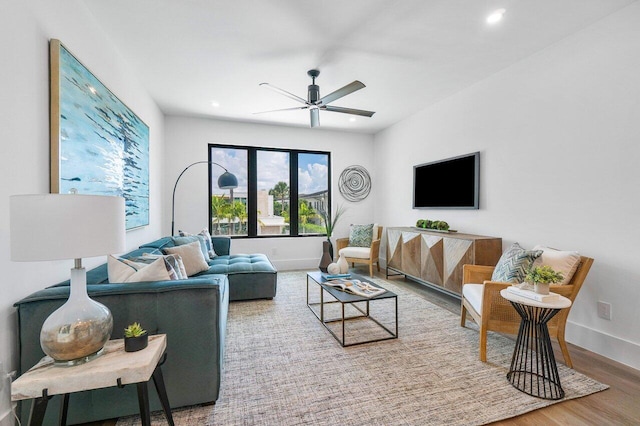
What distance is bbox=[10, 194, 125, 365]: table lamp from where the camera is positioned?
3.73ft

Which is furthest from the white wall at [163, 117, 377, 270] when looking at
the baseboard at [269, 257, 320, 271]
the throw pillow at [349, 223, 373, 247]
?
the throw pillow at [349, 223, 373, 247]

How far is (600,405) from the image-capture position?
1.75 metres

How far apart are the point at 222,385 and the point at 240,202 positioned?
378cm

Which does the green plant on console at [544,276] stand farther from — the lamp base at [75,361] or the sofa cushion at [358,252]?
the sofa cushion at [358,252]

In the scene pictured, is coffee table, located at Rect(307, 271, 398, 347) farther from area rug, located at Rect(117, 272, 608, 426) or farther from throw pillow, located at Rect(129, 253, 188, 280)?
throw pillow, located at Rect(129, 253, 188, 280)

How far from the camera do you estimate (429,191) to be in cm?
452

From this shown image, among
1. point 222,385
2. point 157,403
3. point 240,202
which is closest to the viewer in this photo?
point 157,403

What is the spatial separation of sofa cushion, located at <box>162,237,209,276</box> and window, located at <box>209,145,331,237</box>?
1954 millimetres

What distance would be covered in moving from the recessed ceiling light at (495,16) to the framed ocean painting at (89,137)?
310 centimetres

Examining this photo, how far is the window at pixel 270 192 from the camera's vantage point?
5.29 m

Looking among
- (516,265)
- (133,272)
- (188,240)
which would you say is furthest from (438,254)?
(133,272)

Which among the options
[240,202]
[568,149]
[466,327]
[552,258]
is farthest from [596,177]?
[240,202]

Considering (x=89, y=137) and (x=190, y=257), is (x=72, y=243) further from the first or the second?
(x=190, y=257)

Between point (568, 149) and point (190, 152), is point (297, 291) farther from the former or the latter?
point (568, 149)
